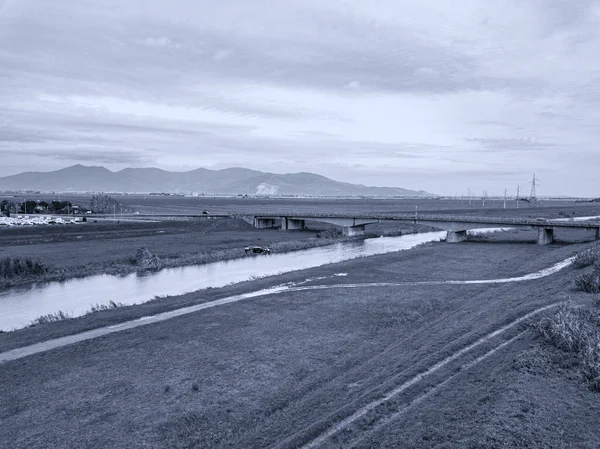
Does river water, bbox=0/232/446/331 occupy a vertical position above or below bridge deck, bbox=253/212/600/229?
below

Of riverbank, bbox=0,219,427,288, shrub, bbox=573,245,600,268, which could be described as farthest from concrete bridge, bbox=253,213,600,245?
shrub, bbox=573,245,600,268

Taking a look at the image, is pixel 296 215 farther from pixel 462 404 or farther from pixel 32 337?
pixel 462 404

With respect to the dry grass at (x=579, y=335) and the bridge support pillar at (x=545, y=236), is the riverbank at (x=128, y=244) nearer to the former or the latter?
the bridge support pillar at (x=545, y=236)

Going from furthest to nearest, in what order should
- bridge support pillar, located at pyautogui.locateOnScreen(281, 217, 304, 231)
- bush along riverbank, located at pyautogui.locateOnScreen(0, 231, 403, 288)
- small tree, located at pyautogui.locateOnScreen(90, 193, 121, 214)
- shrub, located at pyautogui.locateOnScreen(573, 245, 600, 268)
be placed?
small tree, located at pyautogui.locateOnScreen(90, 193, 121, 214) → bridge support pillar, located at pyautogui.locateOnScreen(281, 217, 304, 231) → bush along riverbank, located at pyautogui.locateOnScreen(0, 231, 403, 288) → shrub, located at pyautogui.locateOnScreen(573, 245, 600, 268)

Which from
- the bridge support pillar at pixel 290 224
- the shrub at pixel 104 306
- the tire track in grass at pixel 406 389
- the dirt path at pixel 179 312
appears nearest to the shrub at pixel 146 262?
the shrub at pixel 104 306

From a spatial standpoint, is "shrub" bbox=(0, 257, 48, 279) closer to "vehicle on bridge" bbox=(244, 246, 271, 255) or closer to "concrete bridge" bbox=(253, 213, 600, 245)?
"vehicle on bridge" bbox=(244, 246, 271, 255)

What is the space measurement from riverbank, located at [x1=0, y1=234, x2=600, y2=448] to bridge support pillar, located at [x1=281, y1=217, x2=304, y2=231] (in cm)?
7789

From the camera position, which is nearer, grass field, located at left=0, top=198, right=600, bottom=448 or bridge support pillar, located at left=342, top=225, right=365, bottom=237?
grass field, located at left=0, top=198, right=600, bottom=448

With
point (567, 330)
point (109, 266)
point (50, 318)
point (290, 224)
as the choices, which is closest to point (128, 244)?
point (109, 266)

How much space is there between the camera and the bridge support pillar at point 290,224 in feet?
363

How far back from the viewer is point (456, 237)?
264 ft

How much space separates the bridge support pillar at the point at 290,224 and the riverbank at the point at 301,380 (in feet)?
256

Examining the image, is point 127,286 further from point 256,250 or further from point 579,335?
point 579,335

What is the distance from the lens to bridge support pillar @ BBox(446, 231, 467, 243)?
79.9 meters
